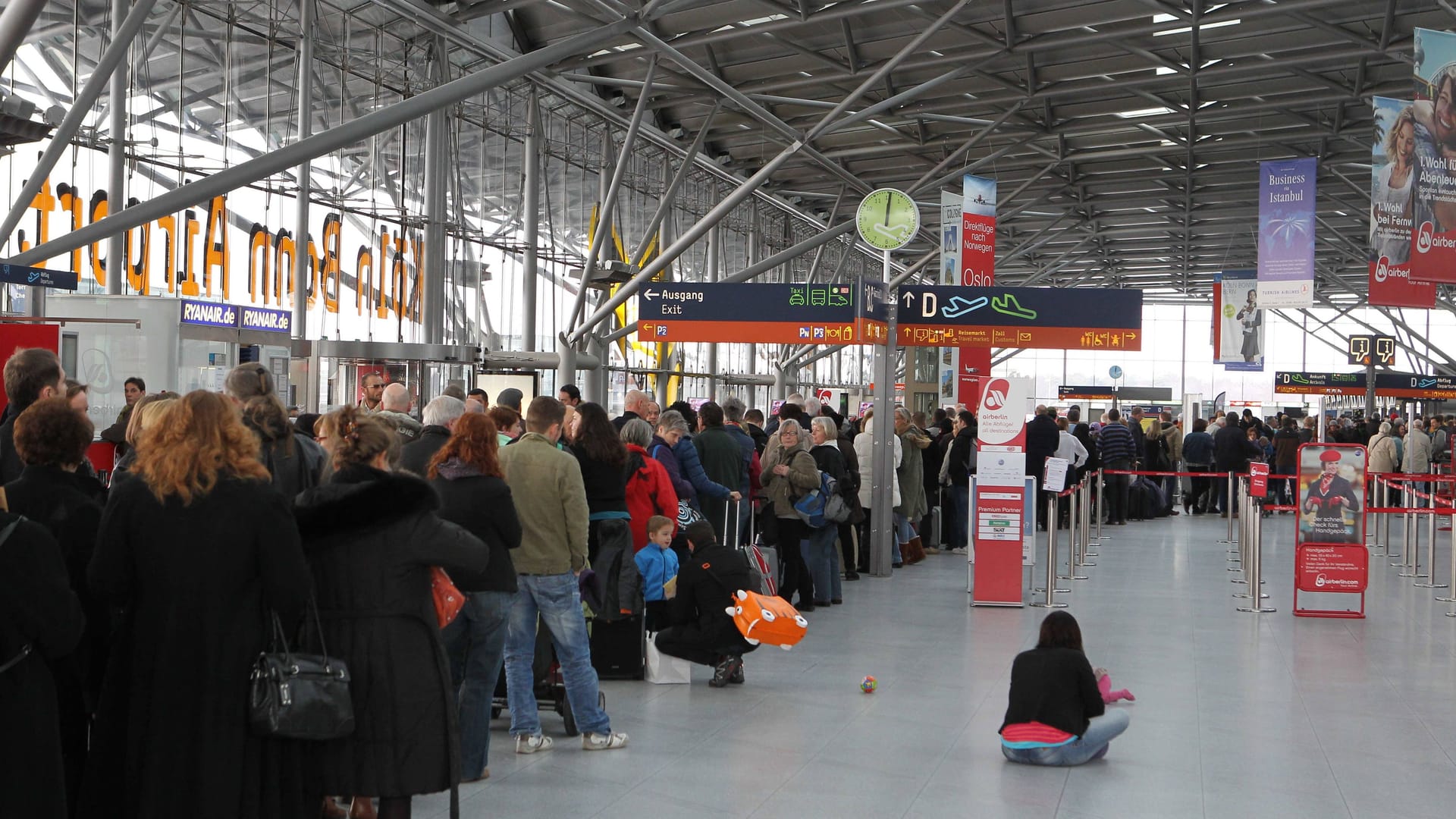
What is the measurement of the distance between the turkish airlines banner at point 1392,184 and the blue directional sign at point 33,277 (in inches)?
438

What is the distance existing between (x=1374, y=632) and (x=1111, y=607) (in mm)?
2000

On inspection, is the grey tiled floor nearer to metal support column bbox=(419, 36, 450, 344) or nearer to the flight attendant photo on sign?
the flight attendant photo on sign

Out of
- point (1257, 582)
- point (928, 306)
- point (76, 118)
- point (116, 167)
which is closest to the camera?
point (1257, 582)

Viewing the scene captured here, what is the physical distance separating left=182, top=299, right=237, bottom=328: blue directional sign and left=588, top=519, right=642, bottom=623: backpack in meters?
6.99

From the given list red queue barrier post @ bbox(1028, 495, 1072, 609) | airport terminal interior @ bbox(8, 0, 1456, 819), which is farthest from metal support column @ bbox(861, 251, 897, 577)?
red queue barrier post @ bbox(1028, 495, 1072, 609)

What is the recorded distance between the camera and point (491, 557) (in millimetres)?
4887

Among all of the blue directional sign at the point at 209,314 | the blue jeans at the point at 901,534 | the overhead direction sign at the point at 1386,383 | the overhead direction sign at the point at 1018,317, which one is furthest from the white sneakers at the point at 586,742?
the overhead direction sign at the point at 1386,383

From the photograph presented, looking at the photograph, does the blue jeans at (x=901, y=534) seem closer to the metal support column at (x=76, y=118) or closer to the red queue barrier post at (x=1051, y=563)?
the red queue barrier post at (x=1051, y=563)

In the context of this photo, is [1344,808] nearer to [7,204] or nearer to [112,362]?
[112,362]

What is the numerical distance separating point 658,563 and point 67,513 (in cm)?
403

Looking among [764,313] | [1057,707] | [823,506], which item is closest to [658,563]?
[1057,707]

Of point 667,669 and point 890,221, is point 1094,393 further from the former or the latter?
point 667,669

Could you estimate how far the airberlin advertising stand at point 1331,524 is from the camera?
10672 mm

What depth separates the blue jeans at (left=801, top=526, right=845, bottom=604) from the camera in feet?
35.4
